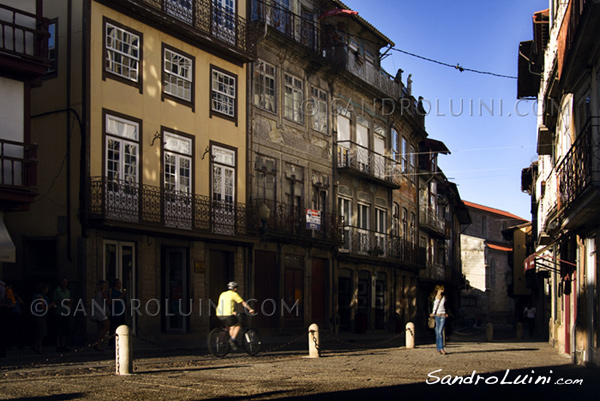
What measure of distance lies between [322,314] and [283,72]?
29.9 feet

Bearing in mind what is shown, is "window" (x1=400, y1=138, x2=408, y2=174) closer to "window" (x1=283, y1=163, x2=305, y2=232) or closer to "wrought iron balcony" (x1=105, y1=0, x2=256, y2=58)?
"window" (x1=283, y1=163, x2=305, y2=232)

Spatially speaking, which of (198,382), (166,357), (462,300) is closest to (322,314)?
(166,357)

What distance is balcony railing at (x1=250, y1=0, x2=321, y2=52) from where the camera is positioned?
27656 mm

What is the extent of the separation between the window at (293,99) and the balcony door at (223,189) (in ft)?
13.4

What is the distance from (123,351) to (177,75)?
12350 millimetres

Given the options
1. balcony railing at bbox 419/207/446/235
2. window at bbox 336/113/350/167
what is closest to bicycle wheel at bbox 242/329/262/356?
window at bbox 336/113/350/167

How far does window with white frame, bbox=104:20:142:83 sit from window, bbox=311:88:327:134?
10142mm

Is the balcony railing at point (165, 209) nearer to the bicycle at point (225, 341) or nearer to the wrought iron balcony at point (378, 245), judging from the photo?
the bicycle at point (225, 341)

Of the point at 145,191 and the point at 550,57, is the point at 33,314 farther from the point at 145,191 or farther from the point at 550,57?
the point at 550,57

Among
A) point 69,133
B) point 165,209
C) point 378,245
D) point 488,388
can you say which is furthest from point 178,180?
point 378,245

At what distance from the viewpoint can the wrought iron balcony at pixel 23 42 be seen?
18.1 meters

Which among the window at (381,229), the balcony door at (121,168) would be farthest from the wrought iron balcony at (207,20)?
the window at (381,229)

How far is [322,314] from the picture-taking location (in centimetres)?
3114

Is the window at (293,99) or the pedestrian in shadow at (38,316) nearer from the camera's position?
the pedestrian in shadow at (38,316)
